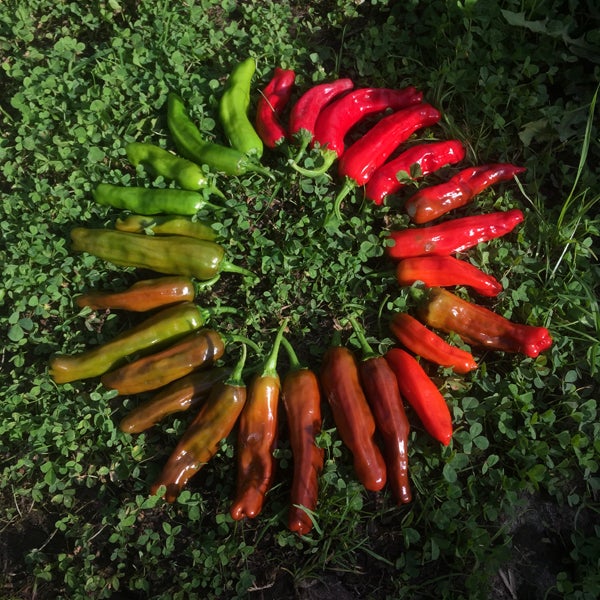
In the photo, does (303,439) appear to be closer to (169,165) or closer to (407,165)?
(407,165)

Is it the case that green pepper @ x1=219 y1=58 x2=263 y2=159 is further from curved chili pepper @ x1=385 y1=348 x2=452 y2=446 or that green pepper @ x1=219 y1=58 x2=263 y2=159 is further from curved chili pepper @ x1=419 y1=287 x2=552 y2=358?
curved chili pepper @ x1=385 y1=348 x2=452 y2=446

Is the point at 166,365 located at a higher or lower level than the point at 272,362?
higher

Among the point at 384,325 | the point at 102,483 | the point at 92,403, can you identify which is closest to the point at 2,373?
the point at 92,403

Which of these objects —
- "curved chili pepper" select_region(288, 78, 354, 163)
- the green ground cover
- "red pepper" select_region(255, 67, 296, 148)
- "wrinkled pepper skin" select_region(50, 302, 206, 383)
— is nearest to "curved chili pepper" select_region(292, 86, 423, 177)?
"curved chili pepper" select_region(288, 78, 354, 163)

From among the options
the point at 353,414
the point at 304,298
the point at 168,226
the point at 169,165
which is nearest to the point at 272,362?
the point at 353,414

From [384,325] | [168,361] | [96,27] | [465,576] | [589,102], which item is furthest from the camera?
[96,27]

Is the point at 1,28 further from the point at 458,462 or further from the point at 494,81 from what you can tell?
the point at 458,462

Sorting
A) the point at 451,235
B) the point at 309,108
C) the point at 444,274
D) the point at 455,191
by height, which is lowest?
the point at 444,274

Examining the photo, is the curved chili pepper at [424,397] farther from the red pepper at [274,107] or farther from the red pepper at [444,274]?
the red pepper at [274,107]
